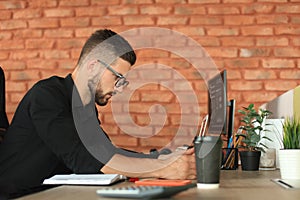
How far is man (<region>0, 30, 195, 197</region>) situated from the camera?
188 centimetres

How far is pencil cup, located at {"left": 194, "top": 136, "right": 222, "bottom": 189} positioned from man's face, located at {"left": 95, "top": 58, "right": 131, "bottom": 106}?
896 mm

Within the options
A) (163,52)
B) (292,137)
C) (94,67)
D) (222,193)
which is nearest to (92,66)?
(94,67)

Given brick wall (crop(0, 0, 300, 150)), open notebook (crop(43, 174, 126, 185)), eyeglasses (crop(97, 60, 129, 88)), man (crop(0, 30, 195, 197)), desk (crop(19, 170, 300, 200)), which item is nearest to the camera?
desk (crop(19, 170, 300, 200))

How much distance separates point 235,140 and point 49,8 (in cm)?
174

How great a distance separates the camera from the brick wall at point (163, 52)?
3.29m

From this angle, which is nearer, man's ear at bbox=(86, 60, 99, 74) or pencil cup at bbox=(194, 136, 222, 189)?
pencil cup at bbox=(194, 136, 222, 189)

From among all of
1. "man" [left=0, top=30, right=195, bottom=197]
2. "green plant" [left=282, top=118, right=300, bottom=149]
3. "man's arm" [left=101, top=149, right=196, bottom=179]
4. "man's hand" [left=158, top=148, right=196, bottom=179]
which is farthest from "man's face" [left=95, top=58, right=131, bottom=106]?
"green plant" [left=282, top=118, right=300, bottom=149]

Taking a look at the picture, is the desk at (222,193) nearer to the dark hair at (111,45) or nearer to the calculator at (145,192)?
the calculator at (145,192)

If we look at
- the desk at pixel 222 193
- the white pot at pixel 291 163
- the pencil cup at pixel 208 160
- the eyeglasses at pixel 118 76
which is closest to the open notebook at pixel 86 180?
the desk at pixel 222 193

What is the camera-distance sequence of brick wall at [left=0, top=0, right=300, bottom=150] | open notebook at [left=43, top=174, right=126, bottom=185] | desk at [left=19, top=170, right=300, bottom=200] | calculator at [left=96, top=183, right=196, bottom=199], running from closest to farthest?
1. calculator at [left=96, top=183, right=196, bottom=199]
2. desk at [left=19, top=170, right=300, bottom=200]
3. open notebook at [left=43, top=174, right=126, bottom=185]
4. brick wall at [left=0, top=0, right=300, bottom=150]

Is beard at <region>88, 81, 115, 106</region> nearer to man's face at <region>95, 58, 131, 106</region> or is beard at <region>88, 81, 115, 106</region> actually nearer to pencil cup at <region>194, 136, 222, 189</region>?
man's face at <region>95, 58, 131, 106</region>

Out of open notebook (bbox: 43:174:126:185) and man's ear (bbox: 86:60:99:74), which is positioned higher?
man's ear (bbox: 86:60:99:74)

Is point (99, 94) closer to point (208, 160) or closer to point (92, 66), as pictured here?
point (92, 66)

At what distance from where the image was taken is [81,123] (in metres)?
2.19
